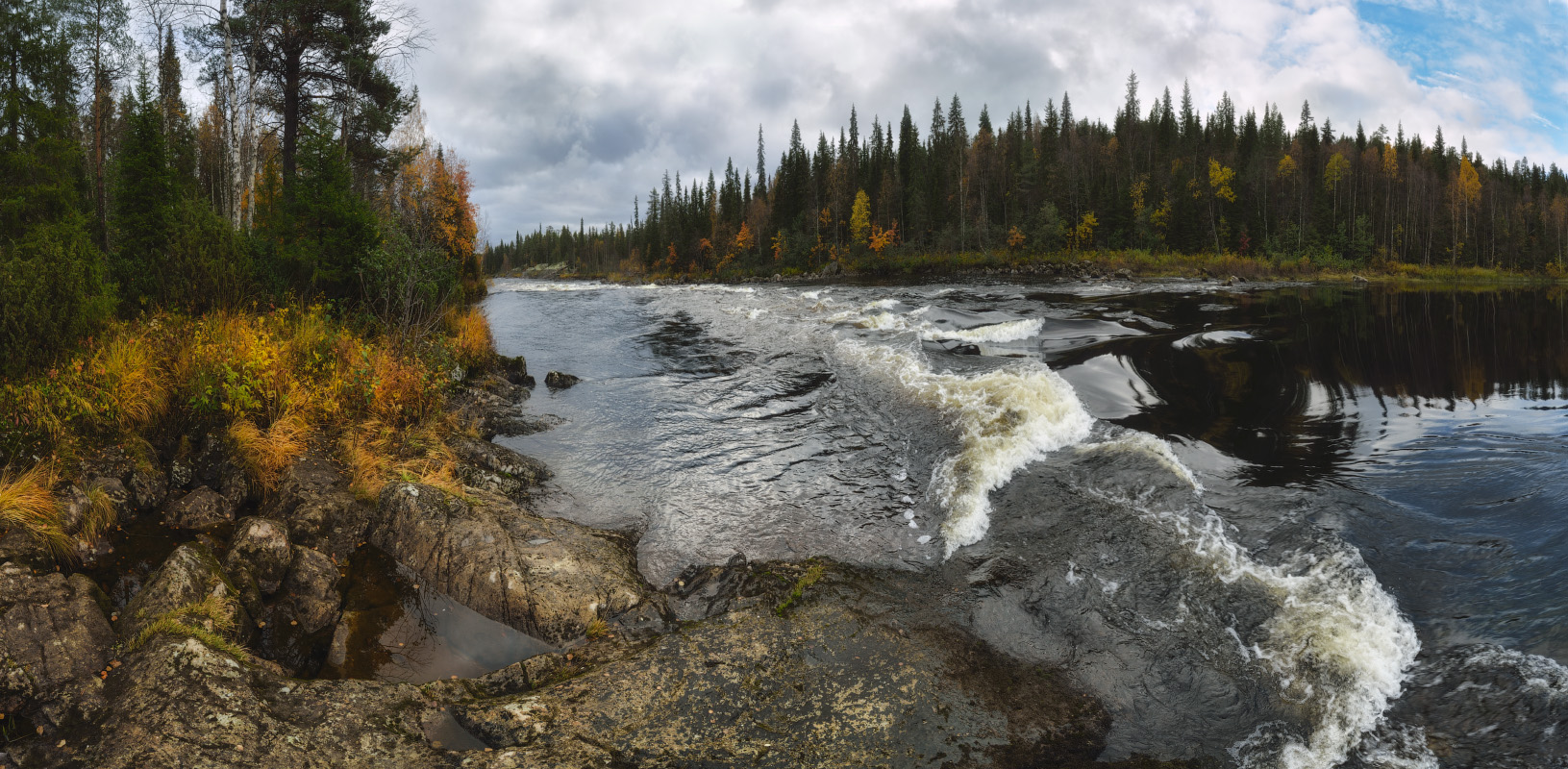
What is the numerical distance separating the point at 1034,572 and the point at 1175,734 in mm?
2056

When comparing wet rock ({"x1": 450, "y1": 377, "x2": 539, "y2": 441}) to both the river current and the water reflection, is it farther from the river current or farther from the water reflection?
the water reflection

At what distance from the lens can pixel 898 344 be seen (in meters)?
18.8

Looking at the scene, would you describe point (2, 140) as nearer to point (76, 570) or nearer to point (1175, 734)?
point (76, 570)

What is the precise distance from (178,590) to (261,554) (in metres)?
0.97

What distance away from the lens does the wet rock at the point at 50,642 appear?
12.6 feet

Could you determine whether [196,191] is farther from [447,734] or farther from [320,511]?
[447,734]

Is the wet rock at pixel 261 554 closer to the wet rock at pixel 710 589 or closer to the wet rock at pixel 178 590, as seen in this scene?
the wet rock at pixel 178 590

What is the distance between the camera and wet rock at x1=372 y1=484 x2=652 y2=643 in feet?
18.6

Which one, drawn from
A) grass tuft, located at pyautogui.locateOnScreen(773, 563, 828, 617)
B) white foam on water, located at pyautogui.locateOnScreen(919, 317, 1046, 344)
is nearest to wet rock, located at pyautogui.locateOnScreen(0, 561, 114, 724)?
grass tuft, located at pyautogui.locateOnScreen(773, 563, 828, 617)

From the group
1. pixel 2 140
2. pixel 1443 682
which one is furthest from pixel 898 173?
pixel 1443 682

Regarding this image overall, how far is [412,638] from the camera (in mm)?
5375

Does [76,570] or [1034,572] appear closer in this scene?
[76,570]

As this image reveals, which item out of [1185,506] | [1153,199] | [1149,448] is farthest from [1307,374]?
[1153,199]

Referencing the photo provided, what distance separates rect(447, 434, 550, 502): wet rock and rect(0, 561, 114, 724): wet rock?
393 cm
